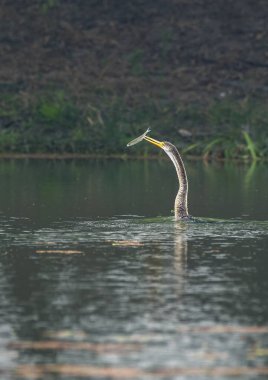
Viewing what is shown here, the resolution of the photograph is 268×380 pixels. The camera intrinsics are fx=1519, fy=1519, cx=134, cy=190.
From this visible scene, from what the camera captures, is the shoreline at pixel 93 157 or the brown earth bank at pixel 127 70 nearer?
the shoreline at pixel 93 157

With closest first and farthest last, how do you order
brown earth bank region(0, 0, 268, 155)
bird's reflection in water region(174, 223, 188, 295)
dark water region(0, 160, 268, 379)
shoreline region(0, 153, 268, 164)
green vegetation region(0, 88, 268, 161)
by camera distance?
dark water region(0, 160, 268, 379) → bird's reflection in water region(174, 223, 188, 295) → shoreline region(0, 153, 268, 164) → green vegetation region(0, 88, 268, 161) → brown earth bank region(0, 0, 268, 155)

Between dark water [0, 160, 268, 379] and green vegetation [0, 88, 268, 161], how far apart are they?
27.2 ft

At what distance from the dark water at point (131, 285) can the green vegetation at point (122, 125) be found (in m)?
8.30

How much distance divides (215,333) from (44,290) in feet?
9.29

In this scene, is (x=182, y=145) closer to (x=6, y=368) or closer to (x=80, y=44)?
(x=80, y=44)

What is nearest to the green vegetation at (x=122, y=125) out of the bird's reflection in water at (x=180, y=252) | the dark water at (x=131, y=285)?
the dark water at (x=131, y=285)

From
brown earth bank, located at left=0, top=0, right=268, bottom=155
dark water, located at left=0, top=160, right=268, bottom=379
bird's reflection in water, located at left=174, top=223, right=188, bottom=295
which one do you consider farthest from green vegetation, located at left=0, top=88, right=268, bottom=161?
bird's reflection in water, located at left=174, top=223, right=188, bottom=295

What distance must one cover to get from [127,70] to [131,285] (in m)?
25.4

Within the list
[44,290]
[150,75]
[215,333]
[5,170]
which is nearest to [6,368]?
[215,333]

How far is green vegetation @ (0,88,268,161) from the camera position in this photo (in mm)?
36500

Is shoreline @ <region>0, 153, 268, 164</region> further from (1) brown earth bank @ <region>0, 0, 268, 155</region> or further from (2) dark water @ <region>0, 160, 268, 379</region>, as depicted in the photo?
(2) dark water @ <region>0, 160, 268, 379</region>

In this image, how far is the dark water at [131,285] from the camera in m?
12.9

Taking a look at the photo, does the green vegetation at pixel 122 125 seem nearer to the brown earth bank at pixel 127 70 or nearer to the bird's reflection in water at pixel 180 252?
the brown earth bank at pixel 127 70

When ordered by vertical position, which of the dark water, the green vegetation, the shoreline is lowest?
the dark water
